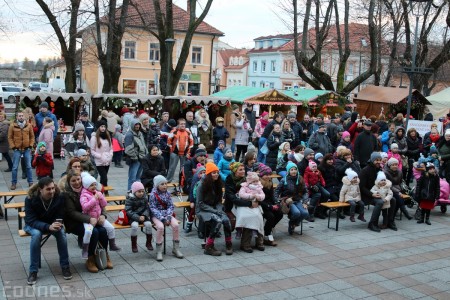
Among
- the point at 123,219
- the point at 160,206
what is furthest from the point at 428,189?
the point at 123,219

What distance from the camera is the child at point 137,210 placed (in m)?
7.73

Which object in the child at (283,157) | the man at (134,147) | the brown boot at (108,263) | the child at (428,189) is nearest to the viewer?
the brown boot at (108,263)

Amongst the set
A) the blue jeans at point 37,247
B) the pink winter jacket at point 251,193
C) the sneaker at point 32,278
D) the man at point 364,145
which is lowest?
the sneaker at point 32,278

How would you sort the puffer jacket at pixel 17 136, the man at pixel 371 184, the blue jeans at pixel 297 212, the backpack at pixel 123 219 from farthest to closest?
the puffer jacket at pixel 17 136
the man at pixel 371 184
the blue jeans at pixel 297 212
the backpack at pixel 123 219

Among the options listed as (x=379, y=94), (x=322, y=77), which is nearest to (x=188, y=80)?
(x=322, y=77)

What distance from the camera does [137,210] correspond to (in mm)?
7859

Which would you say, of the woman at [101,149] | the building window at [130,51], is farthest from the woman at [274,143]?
the building window at [130,51]

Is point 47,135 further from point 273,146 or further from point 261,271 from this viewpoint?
point 261,271

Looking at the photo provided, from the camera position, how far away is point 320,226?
10.2m

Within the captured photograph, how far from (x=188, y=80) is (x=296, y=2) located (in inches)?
1032

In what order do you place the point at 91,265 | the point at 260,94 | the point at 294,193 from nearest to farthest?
1. the point at 91,265
2. the point at 294,193
3. the point at 260,94

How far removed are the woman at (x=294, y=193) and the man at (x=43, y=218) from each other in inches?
155

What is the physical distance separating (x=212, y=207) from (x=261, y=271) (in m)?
1.35

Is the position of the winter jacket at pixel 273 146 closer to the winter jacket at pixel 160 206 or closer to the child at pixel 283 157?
the child at pixel 283 157
